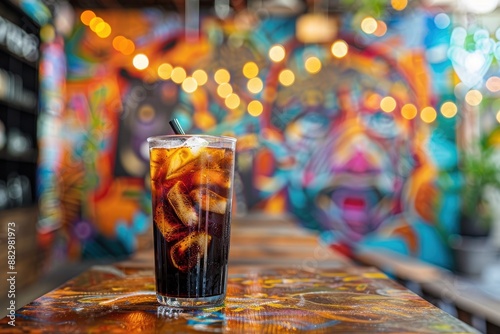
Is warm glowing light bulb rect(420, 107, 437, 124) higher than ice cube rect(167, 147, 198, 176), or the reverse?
warm glowing light bulb rect(420, 107, 437, 124)

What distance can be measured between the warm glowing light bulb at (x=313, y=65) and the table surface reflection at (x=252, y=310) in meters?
5.49

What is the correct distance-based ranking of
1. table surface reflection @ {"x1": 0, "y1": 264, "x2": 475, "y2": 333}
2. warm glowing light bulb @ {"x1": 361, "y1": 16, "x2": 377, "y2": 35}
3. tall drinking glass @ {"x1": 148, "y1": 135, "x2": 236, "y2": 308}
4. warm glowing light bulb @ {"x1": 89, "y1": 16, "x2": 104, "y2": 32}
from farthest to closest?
1. warm glowing light bulb @ {"x1": 89, "y1": 16, "x2": 104, "y2": 32}
2. warm glowing light bulb @ {"x1": 361, "y1": 16, "x2": 377, "y2": 35}
3. tall drinking glass @ {"x1": 148, "y1": 135, "x2": 236, "y2": 308}
4. table surface reflection @ {"x1": 0, "y1": 264, "x2": 475, "y2": 333}

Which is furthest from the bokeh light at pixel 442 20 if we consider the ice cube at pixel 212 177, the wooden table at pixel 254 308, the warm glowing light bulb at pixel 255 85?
the ice cube at pixel 212 177

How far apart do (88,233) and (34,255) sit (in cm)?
110

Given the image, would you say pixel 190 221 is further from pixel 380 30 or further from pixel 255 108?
pixel 380 30

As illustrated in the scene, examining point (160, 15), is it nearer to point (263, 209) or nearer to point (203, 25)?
point (203, 25)

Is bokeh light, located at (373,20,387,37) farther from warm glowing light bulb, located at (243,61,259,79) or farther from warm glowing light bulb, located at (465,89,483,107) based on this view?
warm glowing light bulb, located at (243,61,259,79)

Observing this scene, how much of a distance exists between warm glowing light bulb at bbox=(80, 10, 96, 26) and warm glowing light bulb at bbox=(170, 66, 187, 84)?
121cm

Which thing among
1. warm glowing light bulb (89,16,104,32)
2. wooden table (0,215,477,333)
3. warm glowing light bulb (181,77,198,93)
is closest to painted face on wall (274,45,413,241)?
warm glowing light bulb (181,77,198,93)

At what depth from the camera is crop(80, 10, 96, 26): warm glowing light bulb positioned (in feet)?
21.6

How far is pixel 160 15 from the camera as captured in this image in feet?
21.4

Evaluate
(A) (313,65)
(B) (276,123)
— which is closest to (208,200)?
(B) (276,123)

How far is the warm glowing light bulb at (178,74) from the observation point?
21.2 feet

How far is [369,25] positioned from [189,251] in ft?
19.5
